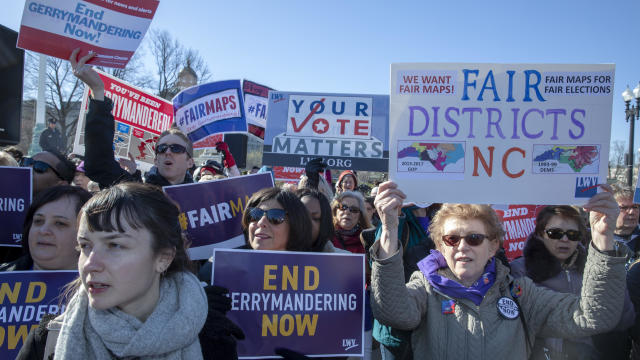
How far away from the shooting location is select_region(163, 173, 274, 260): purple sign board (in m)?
3.44

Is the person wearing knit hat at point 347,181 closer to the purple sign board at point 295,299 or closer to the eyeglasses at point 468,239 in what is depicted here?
the purple sign board at point 295,299

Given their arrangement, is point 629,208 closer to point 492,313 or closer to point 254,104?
point 492,313

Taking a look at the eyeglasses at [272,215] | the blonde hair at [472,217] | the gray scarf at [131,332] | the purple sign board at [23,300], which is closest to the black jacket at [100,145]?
the purple sign board at [23,300]

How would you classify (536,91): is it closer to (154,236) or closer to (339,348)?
(339,348)

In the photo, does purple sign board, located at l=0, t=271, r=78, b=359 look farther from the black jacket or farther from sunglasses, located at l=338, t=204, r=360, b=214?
sunglasses, located at l=338, t=204, r=360, b=214

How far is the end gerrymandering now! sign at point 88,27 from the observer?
3.15 m

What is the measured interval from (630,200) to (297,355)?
404 cm

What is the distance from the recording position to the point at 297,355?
233 cm

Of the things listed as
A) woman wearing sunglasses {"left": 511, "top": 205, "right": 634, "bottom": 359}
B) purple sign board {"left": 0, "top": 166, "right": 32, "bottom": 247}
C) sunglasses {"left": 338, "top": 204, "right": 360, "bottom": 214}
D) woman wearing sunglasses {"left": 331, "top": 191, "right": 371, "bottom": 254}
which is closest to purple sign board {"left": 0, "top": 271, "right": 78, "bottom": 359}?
purple sign board {"left": 0, "top": 166, "right": 32, "bottom": 247}

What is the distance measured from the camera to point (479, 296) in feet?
7.29

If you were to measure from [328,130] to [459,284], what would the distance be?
367 cm

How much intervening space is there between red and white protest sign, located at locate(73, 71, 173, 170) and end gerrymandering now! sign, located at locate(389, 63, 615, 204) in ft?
11.8

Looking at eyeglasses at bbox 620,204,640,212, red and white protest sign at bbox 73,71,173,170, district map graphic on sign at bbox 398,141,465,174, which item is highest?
red and white protest sign at bbox 73,71,173,170

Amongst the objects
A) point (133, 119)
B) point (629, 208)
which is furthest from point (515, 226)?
point (133, 119)
